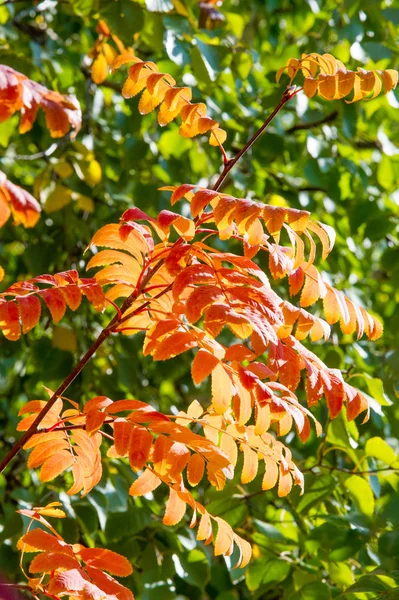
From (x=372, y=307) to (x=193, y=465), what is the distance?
167 cm

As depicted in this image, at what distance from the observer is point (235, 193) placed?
2.23 meters

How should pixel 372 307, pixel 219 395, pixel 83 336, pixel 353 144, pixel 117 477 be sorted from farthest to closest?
pixel 372 307 < pixel 353 144 < pixel 83 336 < pixel 117 477 < pixel 219 395

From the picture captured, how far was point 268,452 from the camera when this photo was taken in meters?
0.90

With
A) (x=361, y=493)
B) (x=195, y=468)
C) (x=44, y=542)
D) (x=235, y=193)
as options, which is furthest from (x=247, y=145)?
(x=235, y=193)

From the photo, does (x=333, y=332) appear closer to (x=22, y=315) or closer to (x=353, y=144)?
(x=353, y=144)

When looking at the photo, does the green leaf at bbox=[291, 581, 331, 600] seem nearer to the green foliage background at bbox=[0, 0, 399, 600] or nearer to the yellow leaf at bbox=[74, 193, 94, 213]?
the green foliage background at bbox=[0, 0, 399, 600]

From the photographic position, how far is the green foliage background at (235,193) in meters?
1.46

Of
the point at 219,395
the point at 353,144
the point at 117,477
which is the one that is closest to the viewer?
the point at 219,395

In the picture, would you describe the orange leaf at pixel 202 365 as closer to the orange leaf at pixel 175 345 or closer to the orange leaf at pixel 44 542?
the orange leaf at pixel 175 345

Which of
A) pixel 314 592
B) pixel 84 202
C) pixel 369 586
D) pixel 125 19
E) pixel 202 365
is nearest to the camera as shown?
pixel 202 365

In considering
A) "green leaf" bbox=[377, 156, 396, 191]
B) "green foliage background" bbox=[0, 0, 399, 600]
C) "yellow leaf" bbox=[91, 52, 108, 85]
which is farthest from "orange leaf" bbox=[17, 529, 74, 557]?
"green leaf" bbox=[377, 156, 396, 191]

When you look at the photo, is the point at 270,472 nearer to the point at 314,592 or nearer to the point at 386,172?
the point at 314,592

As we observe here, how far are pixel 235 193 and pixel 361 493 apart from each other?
1.06m

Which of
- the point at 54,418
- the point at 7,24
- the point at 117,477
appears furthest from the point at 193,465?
the point at 7,24
